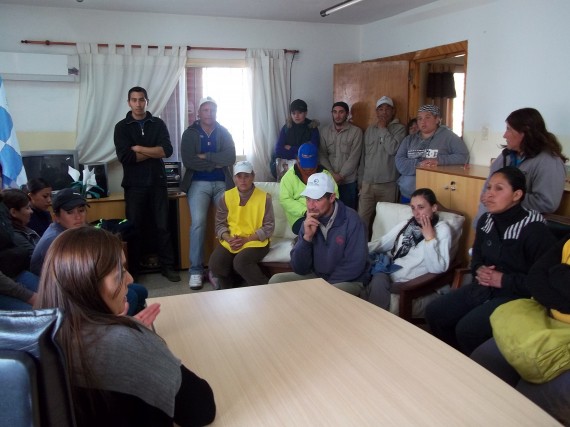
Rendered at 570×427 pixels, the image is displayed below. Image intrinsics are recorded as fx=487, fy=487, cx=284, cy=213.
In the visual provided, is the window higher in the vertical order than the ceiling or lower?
lower

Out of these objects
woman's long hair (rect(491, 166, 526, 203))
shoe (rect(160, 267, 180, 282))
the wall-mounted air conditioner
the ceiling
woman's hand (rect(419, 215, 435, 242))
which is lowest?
shoe (rect(160, 267, 180, 282))

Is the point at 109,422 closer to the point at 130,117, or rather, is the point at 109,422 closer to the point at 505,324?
the point at 505,324

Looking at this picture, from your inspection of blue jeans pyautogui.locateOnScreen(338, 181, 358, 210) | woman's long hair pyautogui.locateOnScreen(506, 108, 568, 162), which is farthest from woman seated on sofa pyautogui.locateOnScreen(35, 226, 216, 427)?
blue jeans pyautogui.locateOnScreen(338, 181, 358, 210)

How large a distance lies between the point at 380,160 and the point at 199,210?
5.93ft

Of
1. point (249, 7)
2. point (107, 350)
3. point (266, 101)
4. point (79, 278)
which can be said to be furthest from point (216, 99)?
point (107, 350)

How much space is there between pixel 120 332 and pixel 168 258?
3.54 m

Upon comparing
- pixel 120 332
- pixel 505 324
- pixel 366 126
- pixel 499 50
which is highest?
pixel 499 50

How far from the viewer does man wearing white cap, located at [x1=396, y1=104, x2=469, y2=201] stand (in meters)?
4.11

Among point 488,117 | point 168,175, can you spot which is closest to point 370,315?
point 488,117

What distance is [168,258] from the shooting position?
14.8ft

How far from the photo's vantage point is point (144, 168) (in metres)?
4.32

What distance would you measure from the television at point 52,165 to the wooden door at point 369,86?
2.88 metres

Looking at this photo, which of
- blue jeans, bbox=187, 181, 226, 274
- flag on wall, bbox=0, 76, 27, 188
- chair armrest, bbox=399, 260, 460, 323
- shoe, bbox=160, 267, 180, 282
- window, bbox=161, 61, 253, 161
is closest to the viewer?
chair armrest, bbox=399, 260, 460, 323

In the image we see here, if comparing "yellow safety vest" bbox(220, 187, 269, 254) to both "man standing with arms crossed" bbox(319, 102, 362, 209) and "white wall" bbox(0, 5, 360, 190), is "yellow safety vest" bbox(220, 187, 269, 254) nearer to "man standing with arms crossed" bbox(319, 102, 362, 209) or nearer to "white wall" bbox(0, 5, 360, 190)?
→ "man standing with arms crossed" bbox(319, 102, 362, 209)
